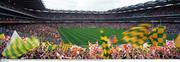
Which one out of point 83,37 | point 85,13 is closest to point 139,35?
point 83,37

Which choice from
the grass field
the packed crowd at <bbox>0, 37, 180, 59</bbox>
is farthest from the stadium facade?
the packed crowd at <bbox>0, 37, 180, 59</bbox>

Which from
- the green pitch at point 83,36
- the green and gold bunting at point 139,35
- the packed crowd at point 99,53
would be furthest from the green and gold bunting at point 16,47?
the green pitch at point 83,36

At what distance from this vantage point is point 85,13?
320 feet

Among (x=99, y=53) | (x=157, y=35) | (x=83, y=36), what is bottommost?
(x=83, y=36)

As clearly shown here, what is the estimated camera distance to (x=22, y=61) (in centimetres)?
390

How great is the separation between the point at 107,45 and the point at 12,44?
4.65ft

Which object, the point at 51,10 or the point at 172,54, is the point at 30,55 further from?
the point at 51,10

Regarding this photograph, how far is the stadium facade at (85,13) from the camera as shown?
158ft

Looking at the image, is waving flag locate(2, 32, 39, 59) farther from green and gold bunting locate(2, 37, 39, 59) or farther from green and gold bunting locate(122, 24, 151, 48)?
green and gold bunting locate(122, 24, 151, 48)

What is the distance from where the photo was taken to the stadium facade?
158 ft

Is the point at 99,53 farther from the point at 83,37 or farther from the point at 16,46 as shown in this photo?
the point at 83,37

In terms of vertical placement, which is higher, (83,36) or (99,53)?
(99,53)

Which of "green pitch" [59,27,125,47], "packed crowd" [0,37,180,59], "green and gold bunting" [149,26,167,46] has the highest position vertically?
"green and gold bunting" [149,26,167,46]

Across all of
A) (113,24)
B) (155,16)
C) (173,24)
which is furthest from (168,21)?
(113,24)
